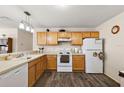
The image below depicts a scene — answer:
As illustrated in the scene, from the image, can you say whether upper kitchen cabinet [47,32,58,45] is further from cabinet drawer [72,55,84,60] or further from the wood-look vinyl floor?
the wood-look vinyl floor

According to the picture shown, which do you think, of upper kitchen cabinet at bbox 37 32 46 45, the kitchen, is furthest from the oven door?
upper kitchen cabinet at bbox 37 32 46 45

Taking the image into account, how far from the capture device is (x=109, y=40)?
5.17 m

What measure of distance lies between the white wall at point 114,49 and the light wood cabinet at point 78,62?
3.67ft

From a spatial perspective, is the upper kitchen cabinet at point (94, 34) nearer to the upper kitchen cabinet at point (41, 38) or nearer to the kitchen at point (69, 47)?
the kitchen at point (69, 47)

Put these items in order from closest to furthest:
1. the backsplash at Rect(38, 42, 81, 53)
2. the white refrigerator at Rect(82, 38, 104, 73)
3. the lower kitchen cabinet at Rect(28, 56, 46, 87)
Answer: the lower kitchen cabinet at Rect(28, 56, 46, 87)
the white refrigerator at Rect(82, 38, 104, 73)
the backsplash at Rect(38, 42, 81, 53)

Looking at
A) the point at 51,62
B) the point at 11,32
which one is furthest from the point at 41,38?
the point at 11,32

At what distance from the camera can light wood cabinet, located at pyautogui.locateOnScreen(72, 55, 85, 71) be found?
6.30 m

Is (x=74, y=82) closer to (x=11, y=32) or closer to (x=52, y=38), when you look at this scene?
(x=52, y=38)

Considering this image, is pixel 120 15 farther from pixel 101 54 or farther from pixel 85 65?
pixel 85 65

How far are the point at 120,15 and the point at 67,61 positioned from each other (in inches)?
119

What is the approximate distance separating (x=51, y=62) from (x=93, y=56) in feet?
6.29

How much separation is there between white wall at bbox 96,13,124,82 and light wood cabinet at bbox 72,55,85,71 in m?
1.12

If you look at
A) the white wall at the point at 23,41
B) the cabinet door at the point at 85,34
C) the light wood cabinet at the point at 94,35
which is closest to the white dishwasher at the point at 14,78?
the cabinet door at the point at 85,34

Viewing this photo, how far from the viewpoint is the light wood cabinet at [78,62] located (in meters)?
6.30
